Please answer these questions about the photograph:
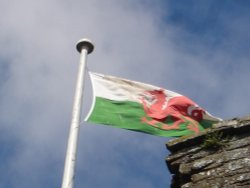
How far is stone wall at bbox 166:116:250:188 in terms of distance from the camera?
27.8 feet

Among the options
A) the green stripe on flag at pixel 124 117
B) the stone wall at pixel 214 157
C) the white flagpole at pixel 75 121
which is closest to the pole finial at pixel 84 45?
the white flagpole at pixel 75 121

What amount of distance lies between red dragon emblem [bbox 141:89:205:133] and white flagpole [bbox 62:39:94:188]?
1.39m

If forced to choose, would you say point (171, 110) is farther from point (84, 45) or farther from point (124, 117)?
point (84, 45)

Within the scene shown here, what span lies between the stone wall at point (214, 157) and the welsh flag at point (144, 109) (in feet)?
4.64

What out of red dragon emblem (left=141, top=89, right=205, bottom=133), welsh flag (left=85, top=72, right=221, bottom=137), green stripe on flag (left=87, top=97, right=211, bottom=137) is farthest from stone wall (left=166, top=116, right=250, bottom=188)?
red dragon emblem (left=141, top=89, right=205, bottom=133)

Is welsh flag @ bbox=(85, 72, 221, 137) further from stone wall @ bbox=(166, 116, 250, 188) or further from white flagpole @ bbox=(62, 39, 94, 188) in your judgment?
stone wall @ bbox=(166, 116, 250, 188)

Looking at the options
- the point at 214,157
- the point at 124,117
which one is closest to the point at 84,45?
the point at 124,117

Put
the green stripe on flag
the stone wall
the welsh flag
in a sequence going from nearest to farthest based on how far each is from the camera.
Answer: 1. the stone wall
2. the green stripe on flag
3. the welsh flag

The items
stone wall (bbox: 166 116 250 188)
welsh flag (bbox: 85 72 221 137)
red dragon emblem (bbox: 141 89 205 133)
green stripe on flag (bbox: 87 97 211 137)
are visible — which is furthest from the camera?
red dragon emblem (bbox: 141 89 205 133)

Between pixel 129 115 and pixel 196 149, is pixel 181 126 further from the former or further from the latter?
pixel 196 149

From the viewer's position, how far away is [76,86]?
10.5 m

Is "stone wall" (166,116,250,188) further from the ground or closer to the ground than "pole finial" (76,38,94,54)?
closer to the ground

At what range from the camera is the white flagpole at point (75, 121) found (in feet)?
28.1

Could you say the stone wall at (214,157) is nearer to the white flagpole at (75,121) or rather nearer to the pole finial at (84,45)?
the white flagpole at (75,121)
